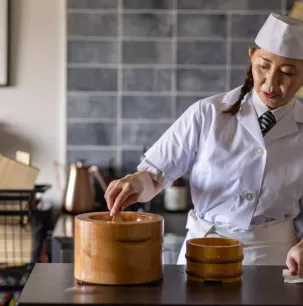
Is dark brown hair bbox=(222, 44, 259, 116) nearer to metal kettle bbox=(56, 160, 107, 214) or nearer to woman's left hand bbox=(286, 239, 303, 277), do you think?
woman's left hand bbox=(286, 239, 303, 277)

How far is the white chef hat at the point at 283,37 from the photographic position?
5.37 ft

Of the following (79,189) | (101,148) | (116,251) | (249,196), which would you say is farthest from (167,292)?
(101,148)

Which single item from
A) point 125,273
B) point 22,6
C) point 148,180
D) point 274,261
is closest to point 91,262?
point 125,273

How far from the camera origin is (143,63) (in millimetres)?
2828

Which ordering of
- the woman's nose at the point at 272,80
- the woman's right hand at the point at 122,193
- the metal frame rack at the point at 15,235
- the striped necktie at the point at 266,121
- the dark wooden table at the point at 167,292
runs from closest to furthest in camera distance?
1. the dark wooden table at the point at 167,292
2. the woman's right hand at the point at 122,193
3. the woman's nose at the point at 272,80
4. the striped necktie at the point at 266,121
5. the metal frame rack at the point at 15,235

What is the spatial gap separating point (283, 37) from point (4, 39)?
1.50 meters

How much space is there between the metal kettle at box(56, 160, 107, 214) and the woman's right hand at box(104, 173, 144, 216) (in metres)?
1.20

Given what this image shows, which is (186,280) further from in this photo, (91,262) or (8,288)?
(8,288)

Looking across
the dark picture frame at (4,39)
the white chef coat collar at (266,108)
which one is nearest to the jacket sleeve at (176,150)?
the white chef coat collar at (266,108)

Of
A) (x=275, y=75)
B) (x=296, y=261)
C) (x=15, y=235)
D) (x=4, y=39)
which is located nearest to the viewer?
(x=296, y=261)

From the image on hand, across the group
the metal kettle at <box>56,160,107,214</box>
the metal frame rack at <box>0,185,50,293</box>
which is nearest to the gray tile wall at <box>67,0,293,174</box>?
the metal kettle at <box>56,160,107,214</box>

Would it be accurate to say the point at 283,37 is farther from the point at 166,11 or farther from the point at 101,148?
the point at 101,148

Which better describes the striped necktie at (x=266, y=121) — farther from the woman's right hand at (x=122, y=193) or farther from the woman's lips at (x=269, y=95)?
the woman's right hand at (x=122, y=193)

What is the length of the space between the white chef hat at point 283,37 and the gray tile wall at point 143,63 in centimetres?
113
